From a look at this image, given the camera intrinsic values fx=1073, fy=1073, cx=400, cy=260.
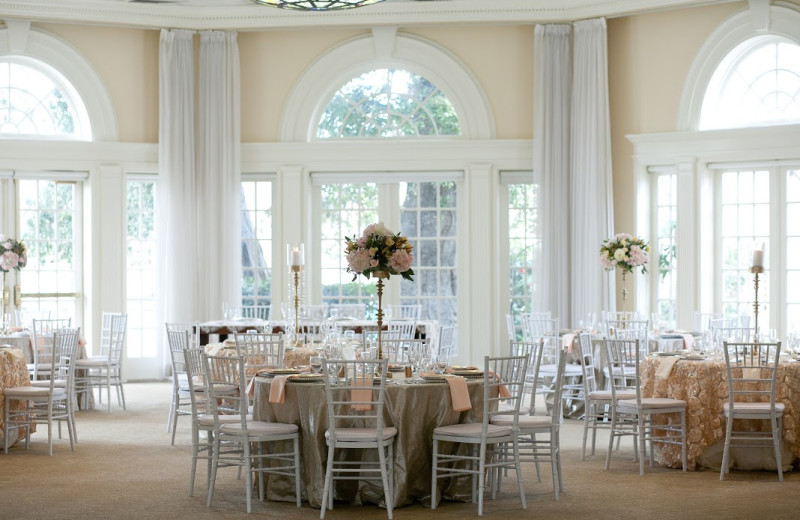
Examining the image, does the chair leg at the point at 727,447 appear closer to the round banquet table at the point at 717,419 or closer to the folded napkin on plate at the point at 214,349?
the round banquet table at the point at 717,419

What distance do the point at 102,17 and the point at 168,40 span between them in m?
0.84

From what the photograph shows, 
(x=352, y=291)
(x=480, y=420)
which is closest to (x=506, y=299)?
(x=352, y=291)

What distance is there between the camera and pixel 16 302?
13.3 meters

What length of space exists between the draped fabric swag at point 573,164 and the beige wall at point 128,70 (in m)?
4.89

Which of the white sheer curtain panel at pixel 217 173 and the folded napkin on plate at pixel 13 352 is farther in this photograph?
the white sheer curtain panel at pixel 217 173

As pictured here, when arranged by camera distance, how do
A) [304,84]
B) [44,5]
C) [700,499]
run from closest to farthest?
[700,499], [44,5], [304,84]

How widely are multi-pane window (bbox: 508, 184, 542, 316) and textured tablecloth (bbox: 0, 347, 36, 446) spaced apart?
6.61 meters

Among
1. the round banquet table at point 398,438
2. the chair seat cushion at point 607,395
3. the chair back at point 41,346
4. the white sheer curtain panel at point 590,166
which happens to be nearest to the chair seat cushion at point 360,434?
the round banquet table at point 398,438

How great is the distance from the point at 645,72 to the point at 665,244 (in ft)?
6.87

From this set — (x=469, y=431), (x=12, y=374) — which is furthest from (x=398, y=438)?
(x=12, y=374)

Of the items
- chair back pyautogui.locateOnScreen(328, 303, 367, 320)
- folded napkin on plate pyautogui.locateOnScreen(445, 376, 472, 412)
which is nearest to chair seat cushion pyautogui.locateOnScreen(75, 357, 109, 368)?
chair back pyautogui.locateOnScreen(328, 303, 367, 320)

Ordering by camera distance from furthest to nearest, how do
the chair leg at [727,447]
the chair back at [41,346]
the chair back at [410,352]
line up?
the chair back at [41,346] → the chair leg at [727,447] → the chair back at [410,352]

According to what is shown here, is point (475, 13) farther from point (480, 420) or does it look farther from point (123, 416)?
point (480, 420)

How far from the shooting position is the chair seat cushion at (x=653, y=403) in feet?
25.6
